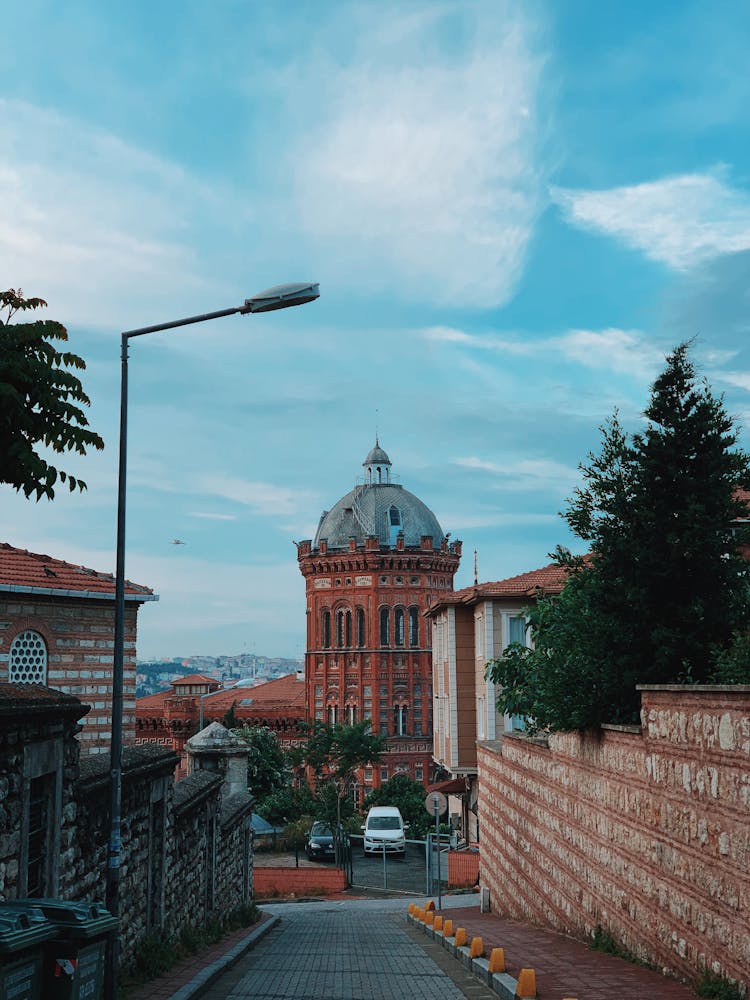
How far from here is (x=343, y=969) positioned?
47.7 feet

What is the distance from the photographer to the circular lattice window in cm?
2371

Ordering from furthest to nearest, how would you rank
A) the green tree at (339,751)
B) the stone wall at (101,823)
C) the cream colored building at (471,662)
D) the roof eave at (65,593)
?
the green tree at (339,751), the cream colored building at (471,662), the roof eave at (65,593), the stone wall at (101,823)

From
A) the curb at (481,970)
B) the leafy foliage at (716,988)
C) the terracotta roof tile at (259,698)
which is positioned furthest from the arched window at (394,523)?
the leafy foliage at (716,988)

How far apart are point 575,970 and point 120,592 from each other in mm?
6506

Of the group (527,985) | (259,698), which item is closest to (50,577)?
(527,985)

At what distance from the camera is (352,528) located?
3369 inches

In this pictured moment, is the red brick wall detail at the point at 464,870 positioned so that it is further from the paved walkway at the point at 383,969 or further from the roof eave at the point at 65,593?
the roof eave at the point at 65,593

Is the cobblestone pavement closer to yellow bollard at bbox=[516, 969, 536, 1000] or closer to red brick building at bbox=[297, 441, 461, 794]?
yellow bollard at bbox=[516, 969, 536, 1000]

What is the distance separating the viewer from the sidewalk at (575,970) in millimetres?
10180

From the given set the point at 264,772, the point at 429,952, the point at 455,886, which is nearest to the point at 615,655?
the point at 429,952

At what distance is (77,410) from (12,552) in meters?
16.1

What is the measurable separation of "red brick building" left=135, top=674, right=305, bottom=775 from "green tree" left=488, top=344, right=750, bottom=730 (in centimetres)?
5355

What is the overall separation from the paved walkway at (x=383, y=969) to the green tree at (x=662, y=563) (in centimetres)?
334

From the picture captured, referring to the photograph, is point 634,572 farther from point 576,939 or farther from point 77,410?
point 77,410
